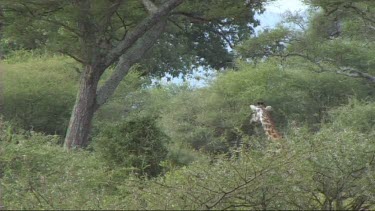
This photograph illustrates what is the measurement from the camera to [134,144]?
36.3 ft

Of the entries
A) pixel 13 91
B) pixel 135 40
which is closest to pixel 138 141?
pixel 135 40

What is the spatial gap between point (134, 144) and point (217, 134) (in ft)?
32.1

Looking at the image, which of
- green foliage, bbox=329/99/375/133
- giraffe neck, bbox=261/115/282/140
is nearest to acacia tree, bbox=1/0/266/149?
giraffe neck, bbox=261/115/282/140

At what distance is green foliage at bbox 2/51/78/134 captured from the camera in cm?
1952

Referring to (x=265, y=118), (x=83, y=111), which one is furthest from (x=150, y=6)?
(x=265, y=118)

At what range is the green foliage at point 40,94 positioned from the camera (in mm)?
19516

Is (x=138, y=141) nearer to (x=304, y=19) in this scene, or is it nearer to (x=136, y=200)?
(x=136, y=200)

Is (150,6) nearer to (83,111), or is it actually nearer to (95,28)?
(95,28)

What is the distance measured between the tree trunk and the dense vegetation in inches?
12.5

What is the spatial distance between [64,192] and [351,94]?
1803 centimetres

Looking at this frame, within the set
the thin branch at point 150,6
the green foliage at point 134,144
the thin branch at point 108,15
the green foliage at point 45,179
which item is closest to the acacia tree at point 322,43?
the thin branch at point 150,6

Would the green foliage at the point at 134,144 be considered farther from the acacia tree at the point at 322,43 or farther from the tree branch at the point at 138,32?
the acacia tree at the point at 322,43

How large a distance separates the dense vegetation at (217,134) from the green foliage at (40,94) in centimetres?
4


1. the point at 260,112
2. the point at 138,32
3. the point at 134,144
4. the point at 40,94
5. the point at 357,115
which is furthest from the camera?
the point at 40,94
